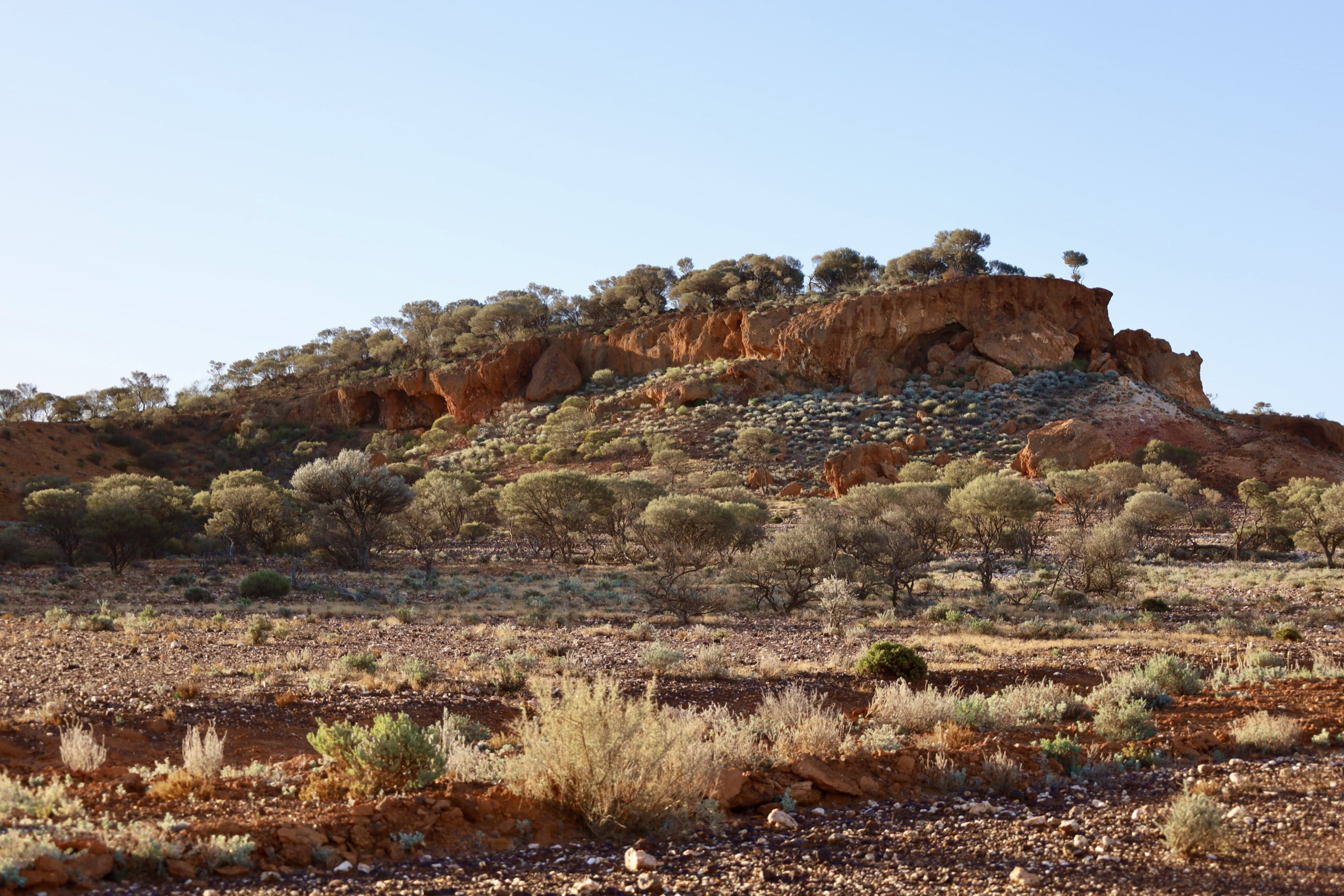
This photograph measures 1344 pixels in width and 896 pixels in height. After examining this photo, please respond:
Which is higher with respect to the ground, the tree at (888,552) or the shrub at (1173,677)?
the tree at (888,552)

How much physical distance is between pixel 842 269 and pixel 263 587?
188 ft

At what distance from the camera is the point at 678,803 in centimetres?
A: 516

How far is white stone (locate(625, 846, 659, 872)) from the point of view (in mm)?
4523

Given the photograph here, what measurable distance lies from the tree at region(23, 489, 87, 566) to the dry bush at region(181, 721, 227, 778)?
86.8 feet

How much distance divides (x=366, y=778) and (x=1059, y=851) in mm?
4071

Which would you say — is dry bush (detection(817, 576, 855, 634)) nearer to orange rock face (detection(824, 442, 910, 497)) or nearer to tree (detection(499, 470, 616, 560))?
tree (detection(499, 470, 616, 560))

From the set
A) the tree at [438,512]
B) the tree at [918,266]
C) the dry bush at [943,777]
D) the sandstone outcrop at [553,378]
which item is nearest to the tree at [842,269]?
the tree at [918,266]

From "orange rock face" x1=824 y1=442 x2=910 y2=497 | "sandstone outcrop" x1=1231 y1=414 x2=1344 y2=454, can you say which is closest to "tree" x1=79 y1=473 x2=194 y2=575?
"orange rock face" x1=824 y1=442 x2=910 y2=497

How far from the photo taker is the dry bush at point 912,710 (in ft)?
26.6

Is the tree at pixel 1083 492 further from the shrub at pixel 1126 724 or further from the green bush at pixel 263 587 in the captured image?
the shrub at pixel 1126 724

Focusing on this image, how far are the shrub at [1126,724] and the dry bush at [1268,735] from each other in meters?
0.65

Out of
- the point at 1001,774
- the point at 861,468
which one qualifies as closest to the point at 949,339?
the point at 861,468

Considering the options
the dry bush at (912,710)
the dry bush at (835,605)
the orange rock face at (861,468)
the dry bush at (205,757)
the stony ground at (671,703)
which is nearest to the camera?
the stony ground at (671,703)

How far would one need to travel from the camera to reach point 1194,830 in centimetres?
481
